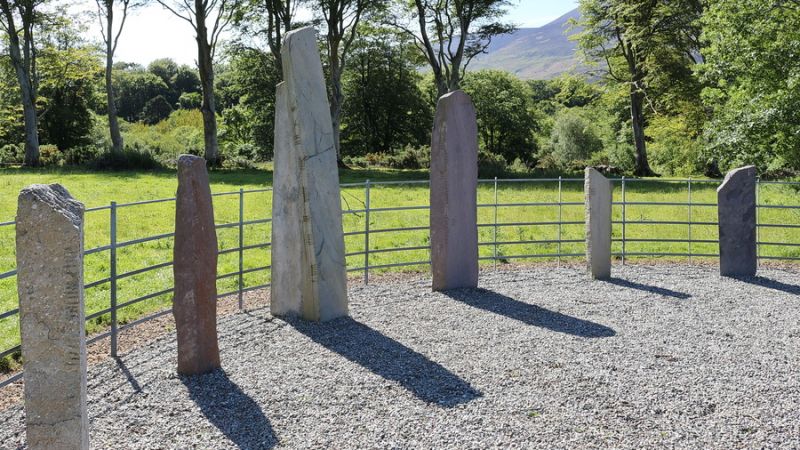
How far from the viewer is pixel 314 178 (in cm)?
837

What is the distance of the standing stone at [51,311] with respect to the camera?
3922 mm

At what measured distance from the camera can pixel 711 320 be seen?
338 inches

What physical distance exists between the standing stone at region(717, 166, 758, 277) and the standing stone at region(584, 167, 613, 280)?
64.1 inches

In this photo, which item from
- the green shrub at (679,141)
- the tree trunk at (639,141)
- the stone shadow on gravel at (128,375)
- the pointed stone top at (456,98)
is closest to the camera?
the stone shadow on gravel at (128,375)

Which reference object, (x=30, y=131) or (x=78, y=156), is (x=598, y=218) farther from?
(x=30, y=131)

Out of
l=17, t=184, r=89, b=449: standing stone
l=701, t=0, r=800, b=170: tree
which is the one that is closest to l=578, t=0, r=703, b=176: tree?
l=701, t=0, r=800, b=170: tree

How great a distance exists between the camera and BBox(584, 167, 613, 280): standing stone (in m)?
10.7

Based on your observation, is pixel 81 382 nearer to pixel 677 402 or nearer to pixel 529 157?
pixel 677 402

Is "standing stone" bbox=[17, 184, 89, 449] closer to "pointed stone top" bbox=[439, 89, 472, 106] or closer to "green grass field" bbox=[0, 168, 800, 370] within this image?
"green grass field" bbox=[0, 168, 800, 370]

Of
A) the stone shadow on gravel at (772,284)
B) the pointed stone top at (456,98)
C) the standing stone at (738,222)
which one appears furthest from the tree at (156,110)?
the stone shadow on gravel at (772,284)

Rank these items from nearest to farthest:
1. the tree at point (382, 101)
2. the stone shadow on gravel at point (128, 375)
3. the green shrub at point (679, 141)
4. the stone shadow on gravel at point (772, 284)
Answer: the stone shadow on gravel at point (128, 375) → the stone shadow on gravel at point (772, 284) → the green shrub at point (679, 141) → the tree at point (382, 101)

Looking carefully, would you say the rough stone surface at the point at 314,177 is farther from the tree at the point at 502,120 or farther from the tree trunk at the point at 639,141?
the tree at the point at 502,120

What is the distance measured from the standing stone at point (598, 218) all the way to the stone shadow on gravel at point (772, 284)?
2.08m

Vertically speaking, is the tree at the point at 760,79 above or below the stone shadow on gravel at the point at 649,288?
above
